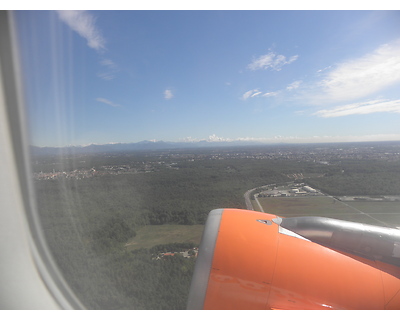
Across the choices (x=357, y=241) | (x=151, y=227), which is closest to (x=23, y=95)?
(x=357, y=241)

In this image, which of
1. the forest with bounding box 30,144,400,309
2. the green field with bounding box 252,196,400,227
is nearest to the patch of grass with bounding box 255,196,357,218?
the green field with bounding box 252,196,400,227

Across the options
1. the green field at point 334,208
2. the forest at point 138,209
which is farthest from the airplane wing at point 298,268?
the green field at point 334,208

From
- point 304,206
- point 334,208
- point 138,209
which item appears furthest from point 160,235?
point 334,208

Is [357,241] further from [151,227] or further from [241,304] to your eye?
[151,227]

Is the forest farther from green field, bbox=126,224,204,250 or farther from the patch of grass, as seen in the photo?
the patch of grass

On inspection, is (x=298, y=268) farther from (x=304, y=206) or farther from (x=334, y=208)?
(x=334, y=208)
